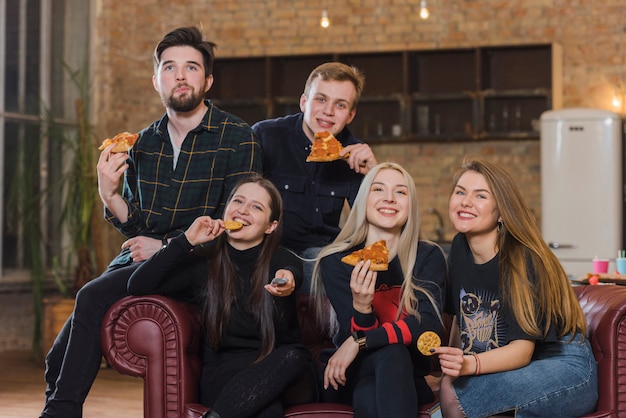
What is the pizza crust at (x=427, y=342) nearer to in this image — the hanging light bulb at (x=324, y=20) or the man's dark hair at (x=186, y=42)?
the man's dark hair at (x=186, y=42)

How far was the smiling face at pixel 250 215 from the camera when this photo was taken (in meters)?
3.54

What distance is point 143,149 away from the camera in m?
3.85

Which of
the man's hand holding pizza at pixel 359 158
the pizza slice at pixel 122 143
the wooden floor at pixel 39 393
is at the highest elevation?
the pizza slice at pixel 122 143

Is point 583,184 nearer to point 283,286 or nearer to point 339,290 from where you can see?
point 339,290

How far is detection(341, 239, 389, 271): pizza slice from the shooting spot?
3.27m

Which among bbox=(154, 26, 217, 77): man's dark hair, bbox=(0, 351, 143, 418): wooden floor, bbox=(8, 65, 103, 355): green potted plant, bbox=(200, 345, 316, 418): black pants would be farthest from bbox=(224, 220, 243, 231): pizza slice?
bbox=(8, 65, 103, 355): green potted plant

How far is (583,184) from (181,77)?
4.80 m

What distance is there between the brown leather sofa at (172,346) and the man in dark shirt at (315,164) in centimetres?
80

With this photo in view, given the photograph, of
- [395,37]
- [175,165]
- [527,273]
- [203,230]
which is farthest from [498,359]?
[395,37]

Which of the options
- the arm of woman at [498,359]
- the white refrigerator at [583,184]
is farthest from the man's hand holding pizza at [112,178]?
the white refrigerator at [583,184]

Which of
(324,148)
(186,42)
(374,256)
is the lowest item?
(374,256)

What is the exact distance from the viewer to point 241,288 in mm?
3506

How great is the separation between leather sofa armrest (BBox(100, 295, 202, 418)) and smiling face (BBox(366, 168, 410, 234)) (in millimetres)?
776

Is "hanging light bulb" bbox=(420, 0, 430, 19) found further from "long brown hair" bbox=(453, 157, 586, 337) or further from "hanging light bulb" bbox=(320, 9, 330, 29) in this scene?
"long brown hair" bbox=(453, 157, 586, 337)
